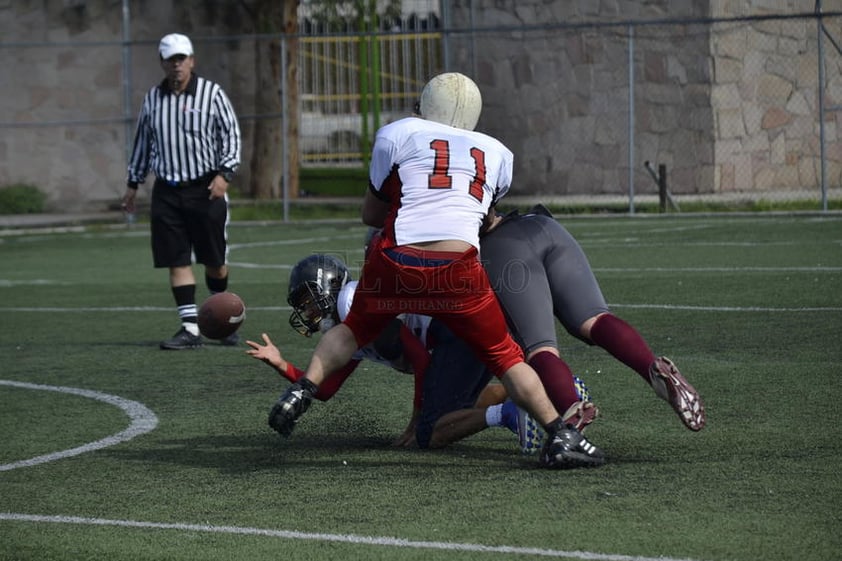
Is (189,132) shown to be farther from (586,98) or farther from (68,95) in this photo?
(68,95)

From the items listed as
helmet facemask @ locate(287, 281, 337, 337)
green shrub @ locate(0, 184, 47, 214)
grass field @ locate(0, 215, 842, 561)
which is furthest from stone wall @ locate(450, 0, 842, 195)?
helmet facemask @ locate(287, 281, 337, 337)

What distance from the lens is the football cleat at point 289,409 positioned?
19.9 feet

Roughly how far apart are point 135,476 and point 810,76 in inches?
652

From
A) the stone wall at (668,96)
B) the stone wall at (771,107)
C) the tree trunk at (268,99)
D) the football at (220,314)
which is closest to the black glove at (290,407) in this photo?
the football at (220,314)

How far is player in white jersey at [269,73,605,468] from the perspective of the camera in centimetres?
599

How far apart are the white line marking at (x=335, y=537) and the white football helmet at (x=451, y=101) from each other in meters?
2.00

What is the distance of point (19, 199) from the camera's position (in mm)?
23797

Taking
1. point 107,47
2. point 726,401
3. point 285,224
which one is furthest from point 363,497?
point 107,47

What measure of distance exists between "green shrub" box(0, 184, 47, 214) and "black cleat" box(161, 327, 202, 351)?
14.3m

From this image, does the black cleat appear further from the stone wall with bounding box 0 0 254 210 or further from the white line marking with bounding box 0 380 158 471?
the stone wall with bounding box 0 0 254 210

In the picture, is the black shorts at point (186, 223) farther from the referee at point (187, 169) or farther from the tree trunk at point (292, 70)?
the tree trunk at point (292, 70)

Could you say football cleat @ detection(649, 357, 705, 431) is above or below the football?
below

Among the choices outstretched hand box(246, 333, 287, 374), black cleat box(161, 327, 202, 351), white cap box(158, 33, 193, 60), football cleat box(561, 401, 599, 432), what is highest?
white cap box(158, 33, 193, 60)

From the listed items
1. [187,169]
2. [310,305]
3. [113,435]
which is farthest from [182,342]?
[310,305]
